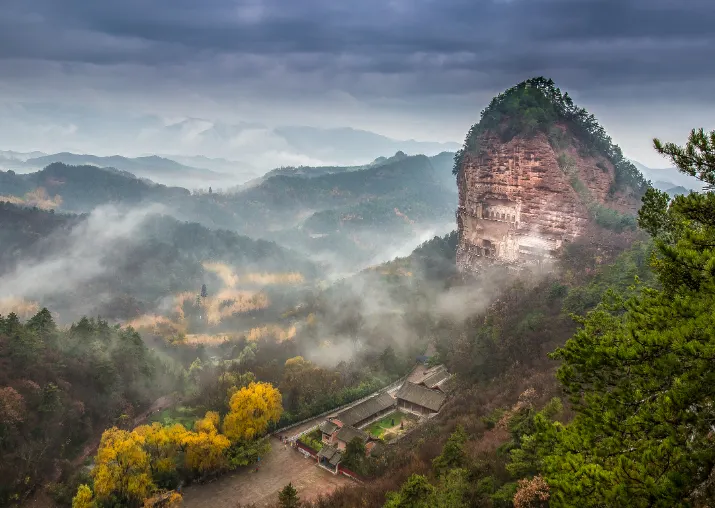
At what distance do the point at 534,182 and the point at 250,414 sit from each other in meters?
33.3

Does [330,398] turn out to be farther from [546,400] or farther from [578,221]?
[578,221]

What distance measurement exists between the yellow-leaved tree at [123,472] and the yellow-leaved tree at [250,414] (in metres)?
5.82

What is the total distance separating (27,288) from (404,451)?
11896cm

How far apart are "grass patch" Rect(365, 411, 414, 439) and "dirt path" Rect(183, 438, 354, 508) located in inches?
204

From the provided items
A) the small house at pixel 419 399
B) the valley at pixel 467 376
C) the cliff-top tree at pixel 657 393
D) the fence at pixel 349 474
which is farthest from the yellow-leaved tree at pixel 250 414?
the cliff-top tree at pixel 657 393

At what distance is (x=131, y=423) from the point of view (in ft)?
137

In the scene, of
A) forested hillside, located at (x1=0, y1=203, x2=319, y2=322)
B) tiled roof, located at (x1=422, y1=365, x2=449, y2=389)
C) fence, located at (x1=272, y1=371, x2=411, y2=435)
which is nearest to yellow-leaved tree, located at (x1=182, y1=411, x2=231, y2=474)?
fence, located at (x1=272, y1=371, x2=411, y2=435)

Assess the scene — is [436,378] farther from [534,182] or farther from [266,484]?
[534,182]

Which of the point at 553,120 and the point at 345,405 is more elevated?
the point at 553,120

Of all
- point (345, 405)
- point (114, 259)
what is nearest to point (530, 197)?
point (345, 405)

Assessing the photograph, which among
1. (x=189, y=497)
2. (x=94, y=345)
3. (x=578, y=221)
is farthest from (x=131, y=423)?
(x=578, y=221)

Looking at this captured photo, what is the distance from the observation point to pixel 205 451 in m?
29.0

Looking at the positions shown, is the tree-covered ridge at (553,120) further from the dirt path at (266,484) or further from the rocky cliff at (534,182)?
the dirt path at (266,484)

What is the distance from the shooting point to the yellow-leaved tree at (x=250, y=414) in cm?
3188
